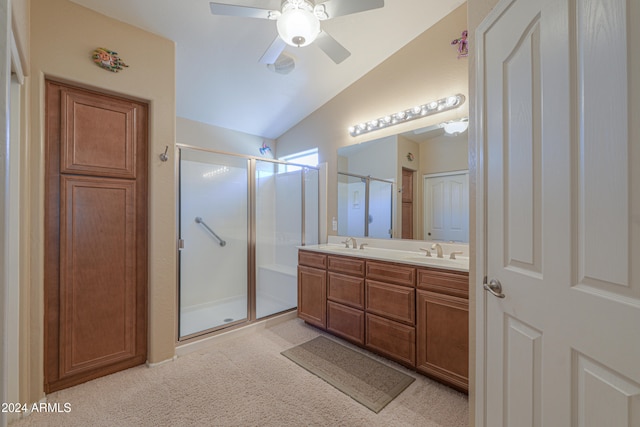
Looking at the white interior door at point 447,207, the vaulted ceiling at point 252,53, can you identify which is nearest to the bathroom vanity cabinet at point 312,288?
the white interior door at point 447,207

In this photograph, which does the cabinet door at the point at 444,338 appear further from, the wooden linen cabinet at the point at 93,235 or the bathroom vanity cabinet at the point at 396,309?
the wooden linen cabinet at the point at 93,235

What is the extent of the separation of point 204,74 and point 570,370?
10.5 feet

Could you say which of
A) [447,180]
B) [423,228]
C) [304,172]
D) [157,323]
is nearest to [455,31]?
[447,180]

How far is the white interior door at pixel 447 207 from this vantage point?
231 cm

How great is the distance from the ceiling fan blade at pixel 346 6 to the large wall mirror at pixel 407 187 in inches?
49.1

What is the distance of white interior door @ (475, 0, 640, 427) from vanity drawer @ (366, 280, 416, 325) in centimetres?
81

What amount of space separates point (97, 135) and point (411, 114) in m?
2.61

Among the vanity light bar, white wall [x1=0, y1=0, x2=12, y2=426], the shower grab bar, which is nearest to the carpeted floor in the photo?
white wall [x1=0, y1=0, x2=12, y2=426]

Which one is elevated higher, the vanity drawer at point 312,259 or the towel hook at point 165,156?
the towel hook at point 165,156

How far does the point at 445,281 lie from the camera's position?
1.88 metres

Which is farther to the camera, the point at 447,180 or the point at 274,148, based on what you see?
the point at 274,148

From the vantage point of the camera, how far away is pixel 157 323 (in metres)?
2.18

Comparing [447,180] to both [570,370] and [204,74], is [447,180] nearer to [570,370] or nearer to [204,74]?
[570,370]

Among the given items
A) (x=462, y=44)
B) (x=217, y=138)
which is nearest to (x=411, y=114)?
(x=462, y=44)
